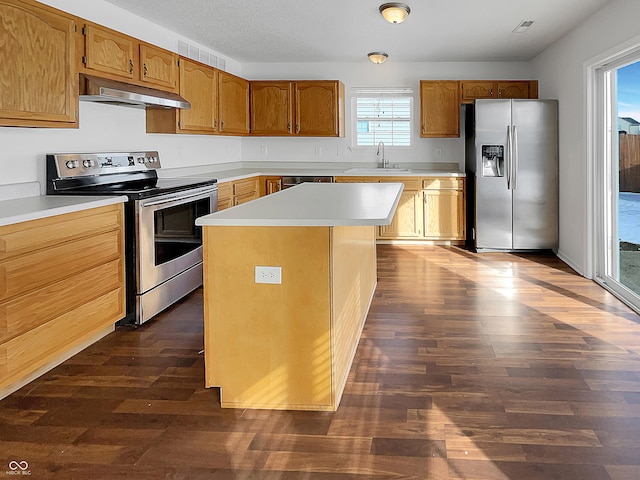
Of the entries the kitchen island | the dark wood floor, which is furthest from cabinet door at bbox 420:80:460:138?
the kitchen island

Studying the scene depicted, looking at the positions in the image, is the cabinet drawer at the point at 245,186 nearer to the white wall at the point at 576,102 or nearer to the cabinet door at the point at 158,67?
the cabinet door at the point at 158,67

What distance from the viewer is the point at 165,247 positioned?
13.5ft

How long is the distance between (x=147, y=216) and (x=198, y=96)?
200cm

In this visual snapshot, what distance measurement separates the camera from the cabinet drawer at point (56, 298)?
8.55ft

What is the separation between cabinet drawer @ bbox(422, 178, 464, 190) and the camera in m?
6.62

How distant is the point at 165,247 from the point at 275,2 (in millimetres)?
1999

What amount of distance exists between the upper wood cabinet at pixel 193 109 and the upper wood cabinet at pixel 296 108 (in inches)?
46.0

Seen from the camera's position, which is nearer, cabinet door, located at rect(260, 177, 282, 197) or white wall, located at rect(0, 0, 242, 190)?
white wall, located at rect(0, 0, 242, 190)

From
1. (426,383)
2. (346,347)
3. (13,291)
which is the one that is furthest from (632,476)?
(13,291)

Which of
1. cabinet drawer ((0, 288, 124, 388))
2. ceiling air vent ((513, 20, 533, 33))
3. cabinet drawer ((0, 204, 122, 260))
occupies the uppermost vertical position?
ceiling air vent ((513, 20, 533, 33))

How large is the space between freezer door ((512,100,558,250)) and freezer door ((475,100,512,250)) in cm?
10

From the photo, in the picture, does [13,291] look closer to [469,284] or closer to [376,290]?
[376,290]

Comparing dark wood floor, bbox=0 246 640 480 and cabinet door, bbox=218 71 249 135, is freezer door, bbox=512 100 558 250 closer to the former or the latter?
dark wood floor, bbox=0 246 640 480

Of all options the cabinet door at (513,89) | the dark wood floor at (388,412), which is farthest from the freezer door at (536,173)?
the dark wood floor at (388,412)
